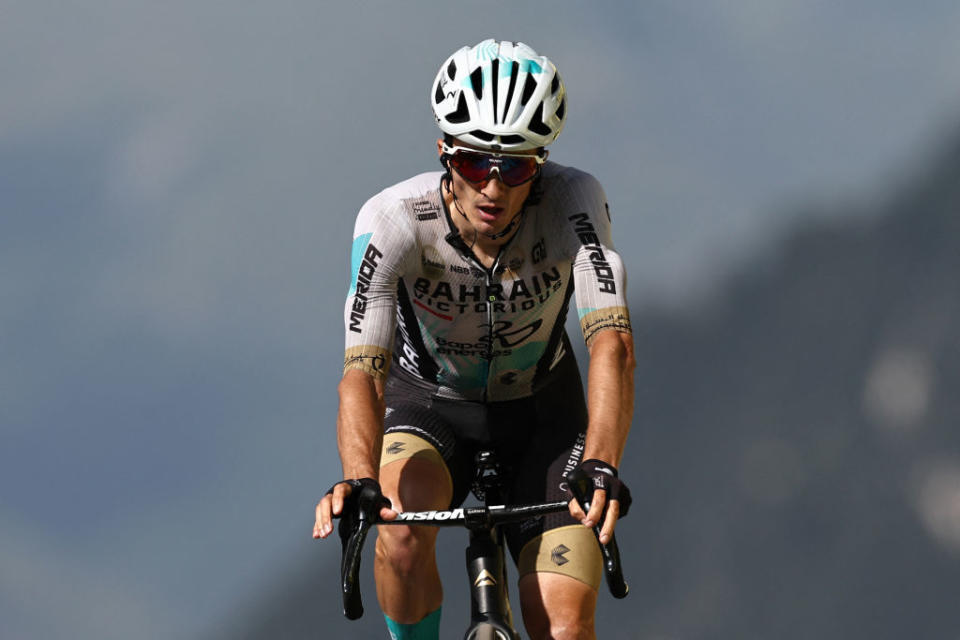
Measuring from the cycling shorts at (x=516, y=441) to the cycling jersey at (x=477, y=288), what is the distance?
0.07 m

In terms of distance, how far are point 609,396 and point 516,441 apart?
31.5 inches

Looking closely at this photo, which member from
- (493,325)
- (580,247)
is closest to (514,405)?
(493,325)

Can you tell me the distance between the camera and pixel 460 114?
5652 millimetres

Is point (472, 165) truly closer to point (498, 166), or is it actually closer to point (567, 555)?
point (498, 166)

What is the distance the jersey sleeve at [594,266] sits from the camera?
18.8 feet

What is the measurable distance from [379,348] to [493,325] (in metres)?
0.55

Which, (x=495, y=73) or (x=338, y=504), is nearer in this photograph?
(x=338, y=504)

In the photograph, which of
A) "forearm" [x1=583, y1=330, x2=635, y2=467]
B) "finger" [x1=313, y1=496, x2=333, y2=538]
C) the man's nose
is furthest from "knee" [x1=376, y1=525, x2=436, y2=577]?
the man's nose

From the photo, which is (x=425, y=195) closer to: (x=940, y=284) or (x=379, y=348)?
(x=379, y=348)

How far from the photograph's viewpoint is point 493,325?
6.09 meters

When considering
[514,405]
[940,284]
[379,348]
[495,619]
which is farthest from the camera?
[940,284]

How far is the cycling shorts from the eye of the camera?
566 cm

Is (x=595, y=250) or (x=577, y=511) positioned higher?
(x=595, y=250)

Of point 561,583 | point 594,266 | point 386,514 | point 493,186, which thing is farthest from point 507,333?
point 386,514
